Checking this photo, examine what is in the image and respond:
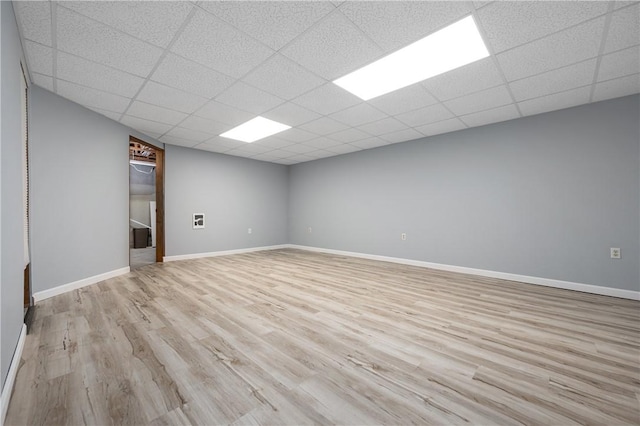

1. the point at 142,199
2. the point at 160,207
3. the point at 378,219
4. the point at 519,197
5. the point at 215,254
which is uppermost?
the point at 142,199

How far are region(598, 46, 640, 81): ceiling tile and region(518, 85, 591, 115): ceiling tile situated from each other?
0.27 m

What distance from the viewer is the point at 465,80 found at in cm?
283

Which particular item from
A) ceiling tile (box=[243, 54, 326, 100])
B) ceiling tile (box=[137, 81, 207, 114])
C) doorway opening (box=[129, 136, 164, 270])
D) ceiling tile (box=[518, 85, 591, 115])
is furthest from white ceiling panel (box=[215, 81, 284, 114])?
doorway opening (box=[129, 136, 164, 270])

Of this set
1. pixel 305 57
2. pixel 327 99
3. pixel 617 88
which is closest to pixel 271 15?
pixel 305 57

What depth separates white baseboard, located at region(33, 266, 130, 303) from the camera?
299 centimetres

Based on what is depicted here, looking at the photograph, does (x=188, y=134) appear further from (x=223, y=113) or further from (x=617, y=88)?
(x=617, y=88)

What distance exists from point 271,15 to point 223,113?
214cm

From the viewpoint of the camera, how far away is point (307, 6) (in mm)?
1827

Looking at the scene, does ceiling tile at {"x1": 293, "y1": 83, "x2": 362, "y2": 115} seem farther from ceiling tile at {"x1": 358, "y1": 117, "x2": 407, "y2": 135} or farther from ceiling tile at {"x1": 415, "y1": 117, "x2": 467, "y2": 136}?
ceiling tile at {"x1": 415, "y1": 117, "x2": 467, "y2": 136}

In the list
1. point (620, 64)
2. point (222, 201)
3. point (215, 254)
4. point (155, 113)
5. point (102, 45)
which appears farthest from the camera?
point (222, 201)

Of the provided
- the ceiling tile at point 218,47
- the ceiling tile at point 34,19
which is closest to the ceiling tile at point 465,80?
the ceiling tile at point 218,47

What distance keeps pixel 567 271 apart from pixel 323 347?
3767 millimetres

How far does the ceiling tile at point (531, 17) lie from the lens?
1.83 metres

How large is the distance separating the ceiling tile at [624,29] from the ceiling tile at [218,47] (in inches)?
106
